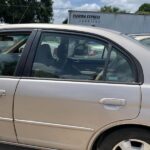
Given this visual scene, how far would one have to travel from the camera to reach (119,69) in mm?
3564

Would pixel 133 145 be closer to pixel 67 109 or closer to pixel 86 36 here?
pixel 67 109

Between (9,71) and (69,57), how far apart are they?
0.64 meters

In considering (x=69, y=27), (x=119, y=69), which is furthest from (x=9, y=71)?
(x=119, y=69)

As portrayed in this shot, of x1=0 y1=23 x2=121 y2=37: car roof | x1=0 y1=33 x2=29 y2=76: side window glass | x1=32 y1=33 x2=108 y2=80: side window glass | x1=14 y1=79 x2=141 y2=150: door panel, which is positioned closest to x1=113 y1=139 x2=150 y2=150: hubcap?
x1=14 y1=79 x2=141 y2=150: door panel

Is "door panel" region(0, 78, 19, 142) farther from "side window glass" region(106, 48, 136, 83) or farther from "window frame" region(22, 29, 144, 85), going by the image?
"side window glass" region(106, 48, 136, 83)

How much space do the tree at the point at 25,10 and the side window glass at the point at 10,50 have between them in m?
44.5

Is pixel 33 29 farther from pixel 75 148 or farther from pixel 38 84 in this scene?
pixel 75 148

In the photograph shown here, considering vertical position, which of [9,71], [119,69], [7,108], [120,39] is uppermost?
[120,39]

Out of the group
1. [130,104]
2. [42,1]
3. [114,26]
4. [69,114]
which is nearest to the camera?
[130,104]

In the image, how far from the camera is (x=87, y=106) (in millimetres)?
3549

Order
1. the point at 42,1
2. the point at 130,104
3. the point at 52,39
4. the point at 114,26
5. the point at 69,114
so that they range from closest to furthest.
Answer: the point at 130,104
the point at 69,114
the point at 52,39
the point at 114,26
the point at 42,1

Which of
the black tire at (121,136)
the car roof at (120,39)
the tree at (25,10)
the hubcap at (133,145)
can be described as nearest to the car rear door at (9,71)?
the car roof at (120,39)

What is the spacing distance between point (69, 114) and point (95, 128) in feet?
0.90

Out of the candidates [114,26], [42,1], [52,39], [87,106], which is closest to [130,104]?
[87,106]
